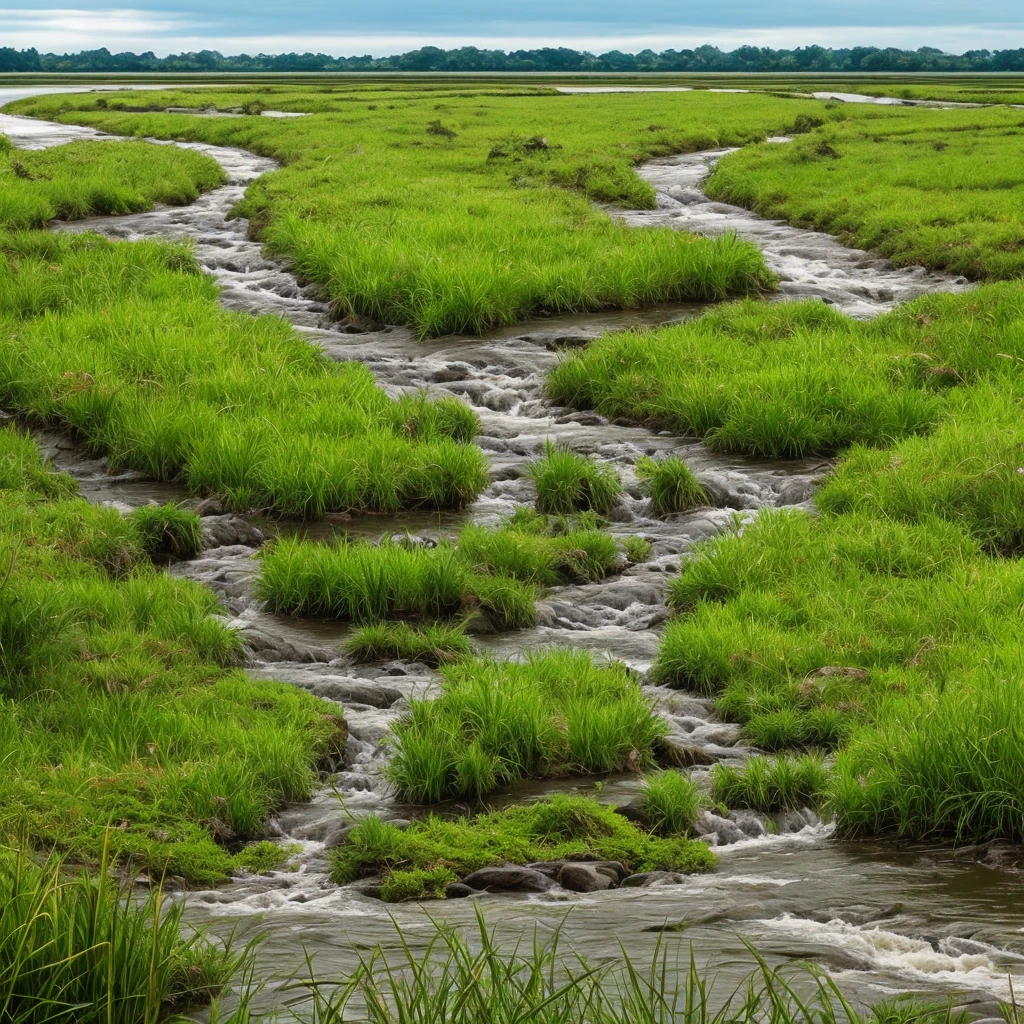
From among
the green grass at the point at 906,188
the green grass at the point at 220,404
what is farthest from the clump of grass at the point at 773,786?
the green grass at the point at 906,188

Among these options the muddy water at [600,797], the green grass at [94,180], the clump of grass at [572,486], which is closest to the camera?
the muddy water at [600,797]

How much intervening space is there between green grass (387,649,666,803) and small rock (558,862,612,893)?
4.30ft

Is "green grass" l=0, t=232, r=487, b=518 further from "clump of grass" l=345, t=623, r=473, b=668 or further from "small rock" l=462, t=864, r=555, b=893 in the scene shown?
"small rock" l=462, t=864, r=555, b=893

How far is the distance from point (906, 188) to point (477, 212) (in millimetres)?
10595

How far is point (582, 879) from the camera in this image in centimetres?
616

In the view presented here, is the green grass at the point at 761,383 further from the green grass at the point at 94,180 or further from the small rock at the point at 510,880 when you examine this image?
the green grass at the point at 94,180

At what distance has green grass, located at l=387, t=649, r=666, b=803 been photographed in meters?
7.41

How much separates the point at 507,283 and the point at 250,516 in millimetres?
8290

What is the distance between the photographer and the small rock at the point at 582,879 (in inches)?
241

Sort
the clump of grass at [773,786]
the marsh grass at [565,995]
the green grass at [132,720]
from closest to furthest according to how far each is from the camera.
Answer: the marsh grass at [565,995]
the green grass at [132,720]
the clump of grass at [773,786]

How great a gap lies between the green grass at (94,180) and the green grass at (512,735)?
1876cm

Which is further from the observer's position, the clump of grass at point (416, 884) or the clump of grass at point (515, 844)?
the clump of grass at point (515, 844)

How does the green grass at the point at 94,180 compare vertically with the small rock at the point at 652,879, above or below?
above

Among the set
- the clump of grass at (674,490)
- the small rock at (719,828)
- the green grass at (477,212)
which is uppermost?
the green grass at (477,212)
